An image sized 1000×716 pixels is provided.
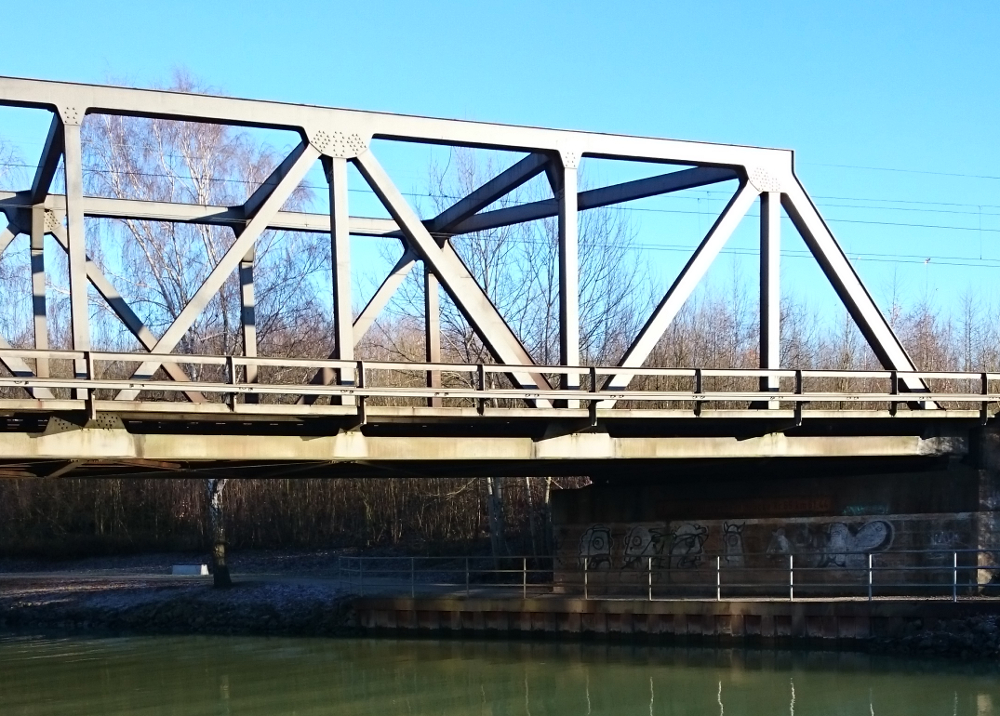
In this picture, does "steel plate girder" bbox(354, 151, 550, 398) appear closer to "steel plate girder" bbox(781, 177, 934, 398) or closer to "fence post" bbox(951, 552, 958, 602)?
"steel plate girder" bbox(781, 177, 934, 398)

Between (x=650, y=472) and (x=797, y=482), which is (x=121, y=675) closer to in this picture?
(x=650, y=472)

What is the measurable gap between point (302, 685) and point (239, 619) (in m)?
10.3

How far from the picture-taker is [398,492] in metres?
49.2

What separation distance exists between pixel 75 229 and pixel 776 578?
691 inches

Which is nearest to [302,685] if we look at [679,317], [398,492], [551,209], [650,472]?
[650,472]

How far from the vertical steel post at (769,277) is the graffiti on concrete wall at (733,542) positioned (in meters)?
4.74

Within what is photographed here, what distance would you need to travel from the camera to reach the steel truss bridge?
63.0 feet

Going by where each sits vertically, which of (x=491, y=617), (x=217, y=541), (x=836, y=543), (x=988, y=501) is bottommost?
(x=491, y=617)

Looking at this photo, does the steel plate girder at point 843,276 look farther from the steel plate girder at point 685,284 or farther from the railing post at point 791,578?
the railing post at point 791,578

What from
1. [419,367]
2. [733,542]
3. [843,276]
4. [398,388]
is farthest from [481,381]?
[733,542]

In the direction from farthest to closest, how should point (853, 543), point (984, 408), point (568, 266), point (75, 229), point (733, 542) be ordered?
point (733, 542) < point (853, 543) < point (984, 408) < point (568, 266) < point (75, 229)

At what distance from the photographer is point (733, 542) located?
1112 inches

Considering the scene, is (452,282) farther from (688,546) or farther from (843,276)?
(688,546)

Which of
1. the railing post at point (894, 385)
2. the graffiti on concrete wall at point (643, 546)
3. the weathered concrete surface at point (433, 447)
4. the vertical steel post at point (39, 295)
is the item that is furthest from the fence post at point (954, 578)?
the vertical steel post at point (39, 295)
